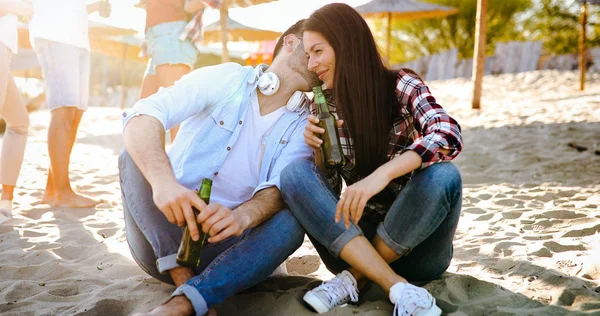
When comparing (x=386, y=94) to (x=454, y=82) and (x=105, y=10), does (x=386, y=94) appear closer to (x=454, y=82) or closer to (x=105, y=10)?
(x=105, y=10)

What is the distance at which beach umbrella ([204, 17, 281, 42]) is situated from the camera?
38.4 feet

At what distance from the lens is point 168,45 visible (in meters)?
4.16

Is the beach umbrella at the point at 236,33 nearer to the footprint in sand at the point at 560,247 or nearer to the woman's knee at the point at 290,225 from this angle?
the footprint in sand at the point at 560,247

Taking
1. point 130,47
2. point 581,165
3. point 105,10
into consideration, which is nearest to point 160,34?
point 105,10

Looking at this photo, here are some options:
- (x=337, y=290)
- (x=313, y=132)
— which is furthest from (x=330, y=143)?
(x=337, y=290)

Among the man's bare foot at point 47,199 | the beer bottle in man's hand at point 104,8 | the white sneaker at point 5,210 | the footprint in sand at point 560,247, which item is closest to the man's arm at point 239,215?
the footprint in sand at point 560,247

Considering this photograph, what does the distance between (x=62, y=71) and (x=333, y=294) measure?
2977 mm

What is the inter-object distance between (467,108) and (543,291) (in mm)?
7276

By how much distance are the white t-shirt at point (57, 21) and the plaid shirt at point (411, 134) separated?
246 cm

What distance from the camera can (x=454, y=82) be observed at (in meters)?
14.0

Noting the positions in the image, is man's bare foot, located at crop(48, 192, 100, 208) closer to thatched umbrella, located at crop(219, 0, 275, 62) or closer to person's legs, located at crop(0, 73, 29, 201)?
person's legs, located at crop(0, 73, 29, 201)

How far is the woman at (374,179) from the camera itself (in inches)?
77.7

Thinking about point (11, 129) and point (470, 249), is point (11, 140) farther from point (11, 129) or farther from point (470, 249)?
point (470, 249)

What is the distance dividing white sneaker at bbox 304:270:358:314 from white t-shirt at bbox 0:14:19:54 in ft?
9.29
